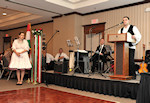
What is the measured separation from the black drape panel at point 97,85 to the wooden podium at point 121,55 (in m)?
0.19

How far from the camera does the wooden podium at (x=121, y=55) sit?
3537 millimetres

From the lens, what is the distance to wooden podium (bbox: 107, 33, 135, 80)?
354cm

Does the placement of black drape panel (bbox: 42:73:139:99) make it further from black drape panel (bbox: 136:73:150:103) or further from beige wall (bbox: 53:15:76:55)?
beige wall (bbox: 53:15:76:55)

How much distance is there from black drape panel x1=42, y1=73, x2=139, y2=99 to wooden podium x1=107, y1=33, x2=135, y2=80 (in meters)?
0.19

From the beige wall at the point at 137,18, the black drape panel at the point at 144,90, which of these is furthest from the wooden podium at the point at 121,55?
the beige wall at the point at 137,18

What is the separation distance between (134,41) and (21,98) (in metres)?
2.72

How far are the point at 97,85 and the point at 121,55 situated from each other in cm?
101

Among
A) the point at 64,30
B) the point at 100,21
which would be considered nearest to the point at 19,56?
the point at 64,30

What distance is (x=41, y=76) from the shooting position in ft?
18.1

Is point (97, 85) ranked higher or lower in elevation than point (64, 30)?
lower

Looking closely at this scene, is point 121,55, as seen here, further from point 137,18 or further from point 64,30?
Result: point 64,30

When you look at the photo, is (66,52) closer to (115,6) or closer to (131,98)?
(115,6)

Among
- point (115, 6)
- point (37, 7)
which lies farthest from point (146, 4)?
point (37, 7)

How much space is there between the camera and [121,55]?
3609 mm
